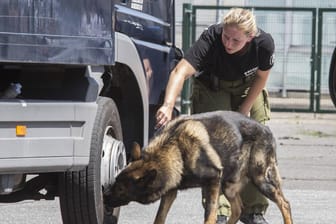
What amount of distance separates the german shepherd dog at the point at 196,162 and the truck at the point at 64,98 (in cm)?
22

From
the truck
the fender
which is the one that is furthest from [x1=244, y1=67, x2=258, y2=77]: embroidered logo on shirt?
the truck

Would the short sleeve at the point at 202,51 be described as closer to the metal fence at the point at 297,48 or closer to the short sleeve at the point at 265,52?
the short sleeve at the point at 265,52

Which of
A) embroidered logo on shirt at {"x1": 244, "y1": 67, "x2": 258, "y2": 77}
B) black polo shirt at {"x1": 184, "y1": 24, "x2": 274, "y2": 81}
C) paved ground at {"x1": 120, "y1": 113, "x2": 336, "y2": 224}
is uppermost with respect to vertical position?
black polo shirt at {"x1": 184, "y1": 24, "x2": 274, "y2": 81}

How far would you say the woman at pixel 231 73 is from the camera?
5906mm

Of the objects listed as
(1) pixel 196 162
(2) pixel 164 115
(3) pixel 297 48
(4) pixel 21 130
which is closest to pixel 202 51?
(2) pixel 164 115

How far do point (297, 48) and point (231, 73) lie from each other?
1089 centimetres

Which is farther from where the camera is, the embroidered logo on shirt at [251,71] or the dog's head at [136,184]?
the embroidered logo on shirt at [251,71]

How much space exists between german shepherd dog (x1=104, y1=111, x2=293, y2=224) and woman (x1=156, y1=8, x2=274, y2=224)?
29cm

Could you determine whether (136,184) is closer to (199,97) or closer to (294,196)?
(199,97)

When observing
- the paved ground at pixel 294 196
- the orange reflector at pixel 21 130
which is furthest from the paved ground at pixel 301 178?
the orange reflector at pixel 21 130

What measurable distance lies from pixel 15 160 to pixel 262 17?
12738 mm

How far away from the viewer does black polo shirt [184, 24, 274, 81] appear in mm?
6195

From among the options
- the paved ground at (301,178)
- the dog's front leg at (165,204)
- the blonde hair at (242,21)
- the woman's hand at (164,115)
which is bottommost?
the paved ground at (301,178)

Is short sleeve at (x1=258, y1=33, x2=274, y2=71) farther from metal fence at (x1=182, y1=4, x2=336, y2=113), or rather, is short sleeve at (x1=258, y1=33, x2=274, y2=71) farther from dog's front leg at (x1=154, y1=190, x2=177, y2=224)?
metal fence at (x1=182, y1=4, x2=336, y2=113)
